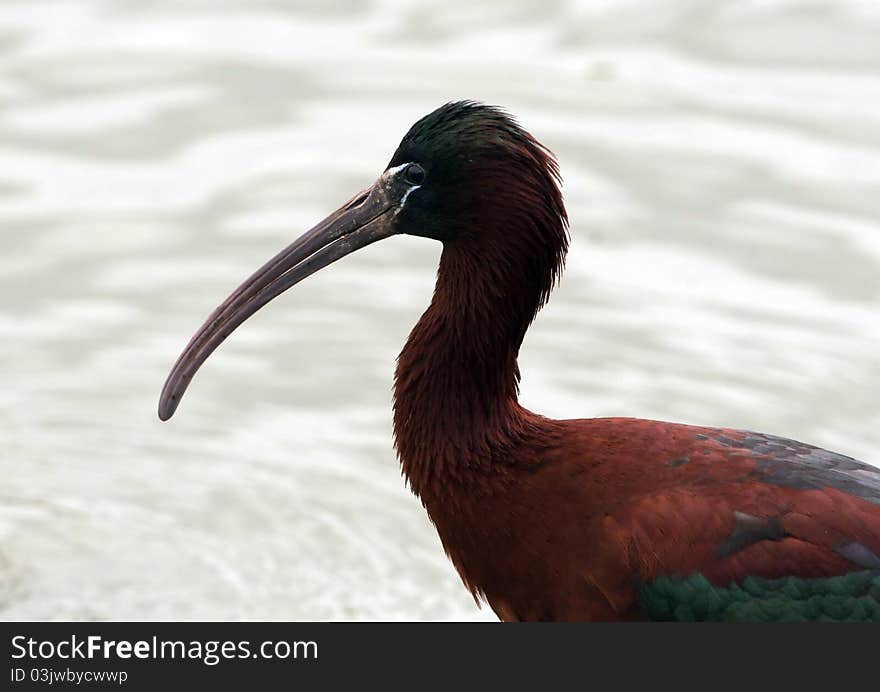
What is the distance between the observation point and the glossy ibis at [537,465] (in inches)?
240

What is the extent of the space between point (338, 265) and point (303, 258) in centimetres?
391

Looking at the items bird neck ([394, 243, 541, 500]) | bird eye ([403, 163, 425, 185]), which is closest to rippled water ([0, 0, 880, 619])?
bird neck ([394, 243, 541, 500])

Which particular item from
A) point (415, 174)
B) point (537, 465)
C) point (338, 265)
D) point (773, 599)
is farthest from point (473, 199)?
point (338, 265)

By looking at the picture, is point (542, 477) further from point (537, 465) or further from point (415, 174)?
point (415, 174)

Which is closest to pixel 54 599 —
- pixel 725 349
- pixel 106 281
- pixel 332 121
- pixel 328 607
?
pixel 328 607

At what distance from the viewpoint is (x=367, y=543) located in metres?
8.38

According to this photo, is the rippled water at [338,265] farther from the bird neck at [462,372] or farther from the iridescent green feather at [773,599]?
the iridescent green feather at [773,599]

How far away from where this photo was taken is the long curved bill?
659 centimetres

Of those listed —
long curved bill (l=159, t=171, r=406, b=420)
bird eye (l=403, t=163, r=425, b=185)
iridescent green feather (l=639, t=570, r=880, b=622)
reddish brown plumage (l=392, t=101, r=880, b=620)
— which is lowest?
iridescent green feather (l=639, t=570, r=880, b=622)

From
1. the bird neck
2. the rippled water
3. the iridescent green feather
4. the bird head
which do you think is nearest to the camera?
the iridescent green feather

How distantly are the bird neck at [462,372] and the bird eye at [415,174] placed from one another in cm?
27

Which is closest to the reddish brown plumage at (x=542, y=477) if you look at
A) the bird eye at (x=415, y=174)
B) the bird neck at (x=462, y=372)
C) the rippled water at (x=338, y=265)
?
the bird neck at (x=462, y=372)

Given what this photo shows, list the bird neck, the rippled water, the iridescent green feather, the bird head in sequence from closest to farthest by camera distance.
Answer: the iridescent green feather
the bird head
the bird neck
the rippled water

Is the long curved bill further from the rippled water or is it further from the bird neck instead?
the rippled water
